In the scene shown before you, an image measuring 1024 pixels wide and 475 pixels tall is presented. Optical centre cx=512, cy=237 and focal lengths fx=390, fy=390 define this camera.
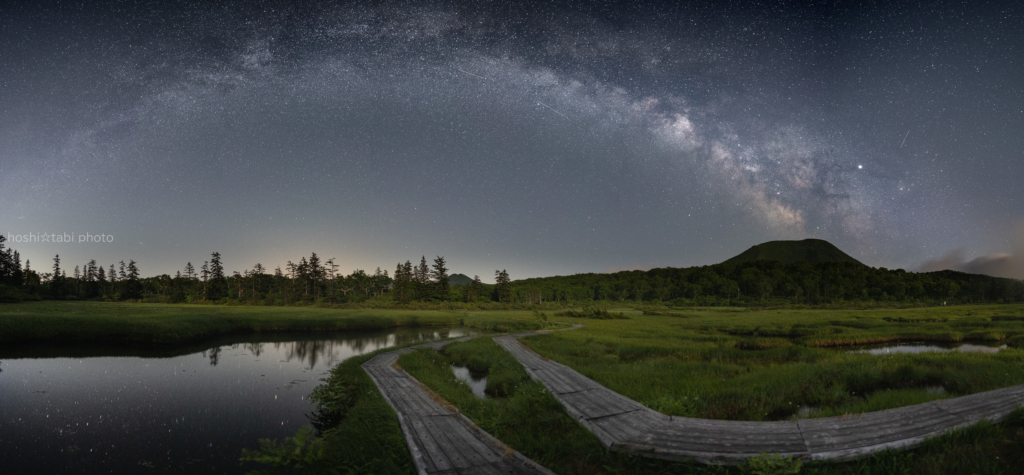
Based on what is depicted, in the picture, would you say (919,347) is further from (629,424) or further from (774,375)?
(629,424)

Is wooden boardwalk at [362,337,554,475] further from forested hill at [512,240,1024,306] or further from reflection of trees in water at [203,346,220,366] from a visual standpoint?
forested hill at [512,240,1024,306]

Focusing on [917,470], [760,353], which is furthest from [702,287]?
[917,470]

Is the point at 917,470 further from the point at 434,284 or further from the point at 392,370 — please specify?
the point at 434,284

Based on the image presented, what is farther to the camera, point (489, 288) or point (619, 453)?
point (489, 288)

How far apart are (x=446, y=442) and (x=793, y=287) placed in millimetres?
132624

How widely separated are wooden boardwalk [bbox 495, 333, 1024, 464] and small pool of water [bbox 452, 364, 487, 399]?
828cm

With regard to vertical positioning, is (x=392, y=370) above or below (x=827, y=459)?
below

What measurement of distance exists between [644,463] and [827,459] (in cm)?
330

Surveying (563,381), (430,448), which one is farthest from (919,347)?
(430,448)

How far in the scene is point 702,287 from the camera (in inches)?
5074

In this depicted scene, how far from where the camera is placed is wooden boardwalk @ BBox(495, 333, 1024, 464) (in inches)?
302

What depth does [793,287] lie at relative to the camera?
369ft

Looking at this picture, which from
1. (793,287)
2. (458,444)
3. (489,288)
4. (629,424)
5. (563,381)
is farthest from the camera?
(489,288)

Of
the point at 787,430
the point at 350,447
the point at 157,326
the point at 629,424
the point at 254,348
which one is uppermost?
the point at 787,430
